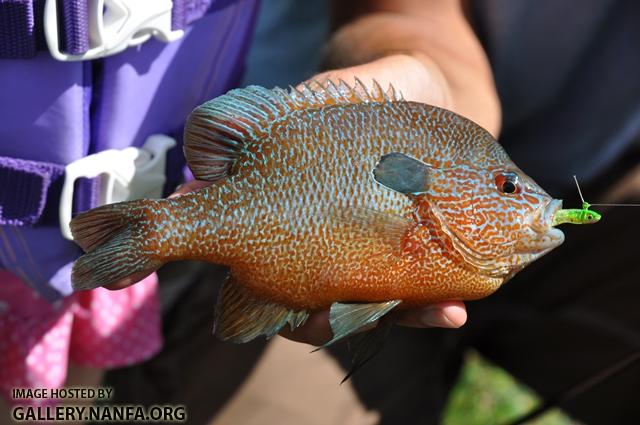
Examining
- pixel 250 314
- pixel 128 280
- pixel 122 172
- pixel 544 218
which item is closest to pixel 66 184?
pixel 122 172

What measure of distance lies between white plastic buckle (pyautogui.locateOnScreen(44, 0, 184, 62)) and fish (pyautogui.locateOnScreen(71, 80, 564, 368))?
8.5 inches

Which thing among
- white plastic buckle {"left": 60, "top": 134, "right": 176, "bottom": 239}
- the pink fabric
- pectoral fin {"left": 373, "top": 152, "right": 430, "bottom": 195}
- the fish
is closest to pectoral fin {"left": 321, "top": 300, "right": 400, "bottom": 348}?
the fish

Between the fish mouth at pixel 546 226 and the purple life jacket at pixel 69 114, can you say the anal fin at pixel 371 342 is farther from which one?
the purple life jacket at pixel 69 114

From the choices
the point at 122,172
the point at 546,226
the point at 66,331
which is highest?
the point at 546,226

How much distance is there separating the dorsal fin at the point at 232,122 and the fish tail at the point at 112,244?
0.11 metres

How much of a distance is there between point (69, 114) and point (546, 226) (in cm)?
73

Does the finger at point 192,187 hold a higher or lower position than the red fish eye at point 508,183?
lower

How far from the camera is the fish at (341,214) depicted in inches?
36.9

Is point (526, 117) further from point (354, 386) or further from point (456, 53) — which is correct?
point (354, 386)

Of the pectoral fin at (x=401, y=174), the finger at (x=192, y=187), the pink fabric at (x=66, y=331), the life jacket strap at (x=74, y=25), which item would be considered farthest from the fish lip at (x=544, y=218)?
the pink fabric at (x=66, y=331)

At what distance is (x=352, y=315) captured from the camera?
3.12 ft

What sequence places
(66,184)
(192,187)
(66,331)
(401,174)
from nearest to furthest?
(401,174) → (192,187) → (66,184) → (66,331)

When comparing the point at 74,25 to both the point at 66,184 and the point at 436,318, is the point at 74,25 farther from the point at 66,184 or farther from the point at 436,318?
the point at 436,318

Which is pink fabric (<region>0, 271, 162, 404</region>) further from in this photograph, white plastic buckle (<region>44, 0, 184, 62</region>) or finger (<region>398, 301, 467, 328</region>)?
finger (<region>398, 301, 467, 328</region>)
